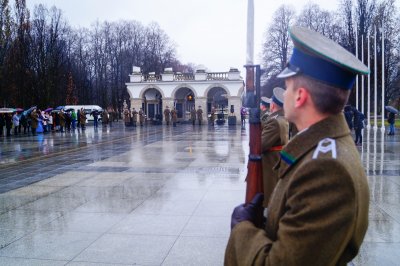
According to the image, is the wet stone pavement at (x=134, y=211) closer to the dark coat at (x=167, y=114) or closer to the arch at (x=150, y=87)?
the dark coat at (x=167, y=114)

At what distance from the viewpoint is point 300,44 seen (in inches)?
72.7

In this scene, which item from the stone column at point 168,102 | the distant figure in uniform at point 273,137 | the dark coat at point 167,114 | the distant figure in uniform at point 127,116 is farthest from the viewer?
the stone column at point 168,102

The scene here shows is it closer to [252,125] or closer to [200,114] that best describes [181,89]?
[200,114]

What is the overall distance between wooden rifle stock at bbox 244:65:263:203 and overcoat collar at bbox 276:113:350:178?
34.6 inches

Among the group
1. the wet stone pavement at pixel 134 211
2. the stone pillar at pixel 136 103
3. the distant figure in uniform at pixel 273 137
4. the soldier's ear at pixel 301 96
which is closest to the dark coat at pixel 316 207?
the soldier's ear at pixel 301 96

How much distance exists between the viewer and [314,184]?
1.61m

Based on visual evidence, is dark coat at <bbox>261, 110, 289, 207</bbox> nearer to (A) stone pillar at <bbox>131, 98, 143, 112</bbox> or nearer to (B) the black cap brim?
(B) the black cap brim

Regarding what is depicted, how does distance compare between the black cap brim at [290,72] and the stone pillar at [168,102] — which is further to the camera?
the stone pillar at [168,102]

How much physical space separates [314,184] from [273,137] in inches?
152

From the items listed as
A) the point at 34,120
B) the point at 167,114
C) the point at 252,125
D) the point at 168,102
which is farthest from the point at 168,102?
the point at 252,125

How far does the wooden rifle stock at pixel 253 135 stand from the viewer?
2725mm

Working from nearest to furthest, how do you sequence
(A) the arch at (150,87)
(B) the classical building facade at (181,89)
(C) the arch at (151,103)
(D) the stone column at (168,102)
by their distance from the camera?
(B) the classical building facade at (181,89), (D) the stone column at (168,102), (A) the arch at (150,87), (C) the arch at (151,103)

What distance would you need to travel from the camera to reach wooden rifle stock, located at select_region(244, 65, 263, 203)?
8.94 feet

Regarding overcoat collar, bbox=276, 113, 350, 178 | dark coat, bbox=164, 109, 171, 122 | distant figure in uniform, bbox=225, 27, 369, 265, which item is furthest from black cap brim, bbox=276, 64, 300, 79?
dark coat, bbox=164, 109, 171, 122
